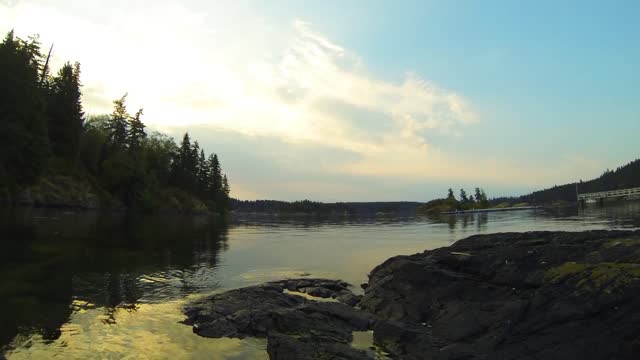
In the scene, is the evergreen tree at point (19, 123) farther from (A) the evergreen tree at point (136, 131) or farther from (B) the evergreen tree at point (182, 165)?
(B) the evergreen tree at point (182, 165)

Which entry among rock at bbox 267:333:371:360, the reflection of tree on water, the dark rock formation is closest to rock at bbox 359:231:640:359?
the dark rock formation

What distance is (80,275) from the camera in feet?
86.0

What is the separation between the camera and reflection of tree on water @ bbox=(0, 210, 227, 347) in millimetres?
18188

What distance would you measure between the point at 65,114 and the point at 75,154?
11873 mm

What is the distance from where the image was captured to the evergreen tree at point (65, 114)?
349 ft

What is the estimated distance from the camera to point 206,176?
194 metres

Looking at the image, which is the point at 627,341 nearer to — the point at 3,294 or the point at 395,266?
the point at 395,266

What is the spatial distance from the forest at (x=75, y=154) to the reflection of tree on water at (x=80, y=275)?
2305 cm

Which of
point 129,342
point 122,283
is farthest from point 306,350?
point 122,283

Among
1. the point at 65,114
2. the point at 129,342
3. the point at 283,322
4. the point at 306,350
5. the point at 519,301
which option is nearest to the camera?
the point at 306,350

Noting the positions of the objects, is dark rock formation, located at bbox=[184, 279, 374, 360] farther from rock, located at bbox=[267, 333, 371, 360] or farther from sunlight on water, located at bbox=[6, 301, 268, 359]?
sunlight on water, located at bbox=[6, 301, 268, 359]

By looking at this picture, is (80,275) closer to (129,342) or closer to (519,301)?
(129,342)

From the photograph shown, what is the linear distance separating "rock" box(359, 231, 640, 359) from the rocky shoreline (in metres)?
0.03


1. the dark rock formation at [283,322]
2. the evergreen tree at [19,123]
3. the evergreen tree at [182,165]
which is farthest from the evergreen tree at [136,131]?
the dark rock formation at [283,322]
